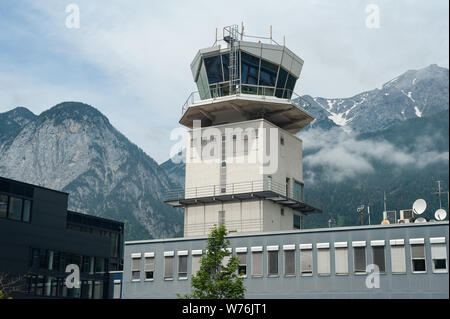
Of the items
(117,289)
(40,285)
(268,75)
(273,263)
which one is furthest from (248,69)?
(40,285)

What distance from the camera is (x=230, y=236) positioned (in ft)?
169

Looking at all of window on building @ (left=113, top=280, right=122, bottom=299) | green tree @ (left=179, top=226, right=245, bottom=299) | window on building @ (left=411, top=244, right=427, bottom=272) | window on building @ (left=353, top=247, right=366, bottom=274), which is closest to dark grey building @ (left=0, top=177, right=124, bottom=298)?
window on building @ (left=113, top=280, right=122, bottom=299)

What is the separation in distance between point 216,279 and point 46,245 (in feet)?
99.6

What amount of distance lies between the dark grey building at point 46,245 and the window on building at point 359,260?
1342 inches

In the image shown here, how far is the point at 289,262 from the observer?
48.3m

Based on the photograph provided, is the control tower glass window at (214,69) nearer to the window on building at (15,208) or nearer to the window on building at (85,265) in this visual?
the window on building at (15,208)

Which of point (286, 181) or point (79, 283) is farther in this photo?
point (79, 283)

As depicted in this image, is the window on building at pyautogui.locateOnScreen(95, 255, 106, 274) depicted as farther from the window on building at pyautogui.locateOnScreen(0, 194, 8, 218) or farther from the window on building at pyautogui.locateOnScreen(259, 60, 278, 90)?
the window on building at pyautogui.locateOnScreen(259, 60, 278, 90)

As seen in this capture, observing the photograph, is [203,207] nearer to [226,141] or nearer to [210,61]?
[226,141]
